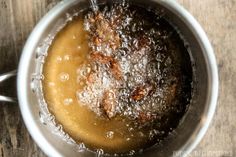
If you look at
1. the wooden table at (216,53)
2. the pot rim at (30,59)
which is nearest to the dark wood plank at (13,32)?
the wooden table at (216,53)

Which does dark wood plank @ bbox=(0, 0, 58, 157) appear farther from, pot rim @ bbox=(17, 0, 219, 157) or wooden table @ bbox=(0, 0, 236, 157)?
pot rim @ bbox=(17, 0, 219, 157)

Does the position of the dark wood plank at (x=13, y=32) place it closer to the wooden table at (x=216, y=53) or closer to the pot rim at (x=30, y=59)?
the wooden table at (x=216, y=53)

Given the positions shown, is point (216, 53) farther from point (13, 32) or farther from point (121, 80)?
point (13, 32)

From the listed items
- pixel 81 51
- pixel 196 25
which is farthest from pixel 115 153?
pixel 196 25

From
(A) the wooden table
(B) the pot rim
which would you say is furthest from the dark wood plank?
(B) the pot rim

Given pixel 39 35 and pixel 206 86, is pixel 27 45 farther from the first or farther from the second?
pixel 206 86

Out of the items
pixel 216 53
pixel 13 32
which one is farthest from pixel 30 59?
pixel 216 53

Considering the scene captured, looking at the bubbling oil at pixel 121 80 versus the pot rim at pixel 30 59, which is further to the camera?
the bubbling oil at pixel 121 80
